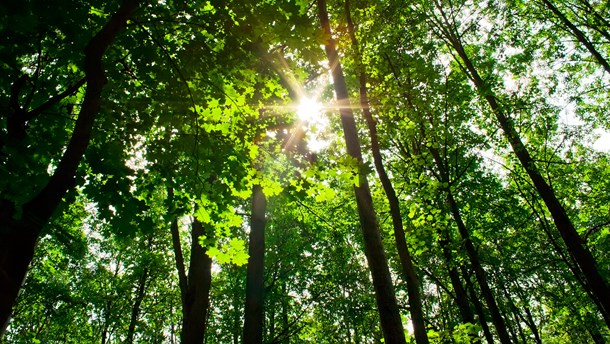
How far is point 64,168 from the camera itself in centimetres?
255

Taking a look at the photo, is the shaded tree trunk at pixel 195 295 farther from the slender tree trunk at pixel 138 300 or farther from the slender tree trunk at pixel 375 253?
the slender tree trunk at pixel 138 300

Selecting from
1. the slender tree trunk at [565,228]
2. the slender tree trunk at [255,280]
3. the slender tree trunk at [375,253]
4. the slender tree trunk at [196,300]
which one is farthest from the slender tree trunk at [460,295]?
the slender tree trunk at [196,300]

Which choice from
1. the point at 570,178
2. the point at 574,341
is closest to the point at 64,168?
the point at 570,178

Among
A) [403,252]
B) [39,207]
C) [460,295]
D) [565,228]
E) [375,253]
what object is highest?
[565,228]

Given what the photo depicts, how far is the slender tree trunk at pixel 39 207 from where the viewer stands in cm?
215

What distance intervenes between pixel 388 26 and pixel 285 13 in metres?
5.41

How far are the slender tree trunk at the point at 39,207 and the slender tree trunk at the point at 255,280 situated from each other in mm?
6704

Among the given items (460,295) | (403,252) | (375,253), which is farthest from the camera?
(460,295)

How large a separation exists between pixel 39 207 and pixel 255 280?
7.28m

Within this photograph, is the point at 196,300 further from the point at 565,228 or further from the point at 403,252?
the point at 565,228

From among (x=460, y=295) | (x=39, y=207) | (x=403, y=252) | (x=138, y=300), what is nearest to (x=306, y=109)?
(x=403, y=252)

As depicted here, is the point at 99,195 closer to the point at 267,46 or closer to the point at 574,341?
the point at 267,46

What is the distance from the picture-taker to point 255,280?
9141 millimetres

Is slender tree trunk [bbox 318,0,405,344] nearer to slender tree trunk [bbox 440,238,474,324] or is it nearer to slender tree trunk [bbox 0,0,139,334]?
slender tree trunk [bbox 0,0,139,334]
